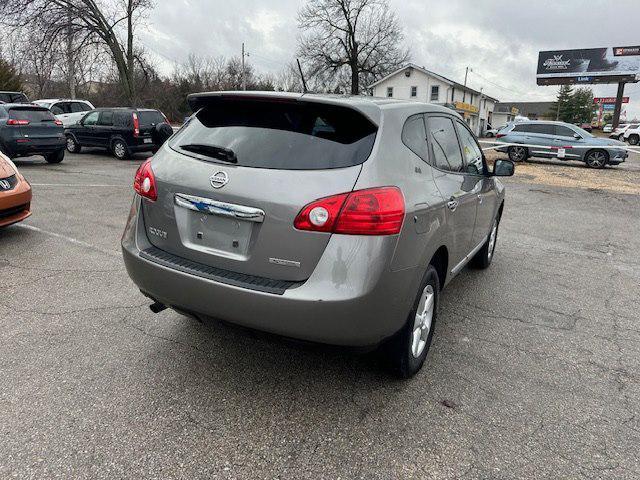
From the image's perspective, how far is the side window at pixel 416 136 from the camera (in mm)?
→ 2742

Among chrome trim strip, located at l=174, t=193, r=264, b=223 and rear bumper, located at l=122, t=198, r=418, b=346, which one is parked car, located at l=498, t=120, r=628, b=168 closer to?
rear bumper, located at l=122, t=198, r=418, b=346

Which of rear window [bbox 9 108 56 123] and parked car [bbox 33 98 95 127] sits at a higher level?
parked car [bbox 33 98 95 127]

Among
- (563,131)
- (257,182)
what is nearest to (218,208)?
(257,182)

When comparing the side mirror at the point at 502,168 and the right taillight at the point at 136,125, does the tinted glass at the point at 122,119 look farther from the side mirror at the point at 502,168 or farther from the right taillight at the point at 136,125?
the side mirror at the point at 502,168

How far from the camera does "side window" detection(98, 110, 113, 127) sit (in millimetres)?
14859

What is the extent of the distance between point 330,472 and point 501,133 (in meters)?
20.5

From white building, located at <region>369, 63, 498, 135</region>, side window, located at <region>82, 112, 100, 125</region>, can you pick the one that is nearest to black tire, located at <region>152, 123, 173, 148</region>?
side window, located at <region>82, 112, 100, 125</region>

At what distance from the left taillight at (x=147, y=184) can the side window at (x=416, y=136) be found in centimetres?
145

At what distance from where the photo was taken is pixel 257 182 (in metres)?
2.39

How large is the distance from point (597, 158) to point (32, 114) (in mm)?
18622

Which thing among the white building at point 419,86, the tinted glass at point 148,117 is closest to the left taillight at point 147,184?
the tinted glass at point 148,117

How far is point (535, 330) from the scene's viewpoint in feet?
12.2

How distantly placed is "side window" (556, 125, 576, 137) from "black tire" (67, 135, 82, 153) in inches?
693

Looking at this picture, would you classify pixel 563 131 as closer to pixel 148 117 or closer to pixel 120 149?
pixel 148 117
